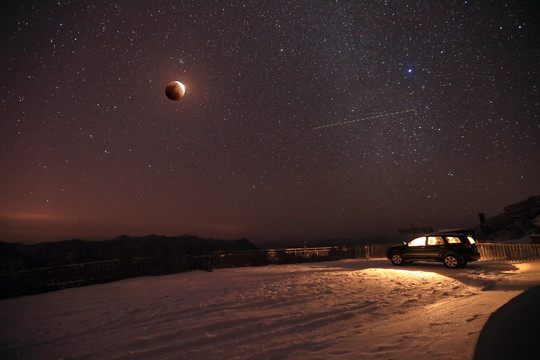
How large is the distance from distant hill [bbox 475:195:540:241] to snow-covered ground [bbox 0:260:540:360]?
2689cm

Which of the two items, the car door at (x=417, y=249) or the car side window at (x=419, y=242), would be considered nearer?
the car door at (x=417, y=249)

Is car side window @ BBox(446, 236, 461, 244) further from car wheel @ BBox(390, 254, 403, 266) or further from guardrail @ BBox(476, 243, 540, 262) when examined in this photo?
guardrail @ BBox(476, 243, 540, 262)

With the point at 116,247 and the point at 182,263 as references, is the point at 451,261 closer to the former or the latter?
the point at 182,263

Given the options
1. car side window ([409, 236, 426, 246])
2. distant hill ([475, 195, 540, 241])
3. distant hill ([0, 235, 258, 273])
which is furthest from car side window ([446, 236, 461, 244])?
distant hill ([0, 235, 258, 273])

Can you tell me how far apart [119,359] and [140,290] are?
6.85 metres

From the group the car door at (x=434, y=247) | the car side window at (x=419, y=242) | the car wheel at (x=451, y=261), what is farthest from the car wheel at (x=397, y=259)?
the car wheel at (x=451, y=261)

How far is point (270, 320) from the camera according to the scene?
18.6 ft

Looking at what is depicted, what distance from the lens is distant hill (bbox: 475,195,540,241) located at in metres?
29.2

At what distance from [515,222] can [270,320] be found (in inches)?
1526

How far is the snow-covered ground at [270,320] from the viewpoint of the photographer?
4.13m

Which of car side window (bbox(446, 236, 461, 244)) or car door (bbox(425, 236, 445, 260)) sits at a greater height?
car side window (bbox(446, 236, 461, 244))

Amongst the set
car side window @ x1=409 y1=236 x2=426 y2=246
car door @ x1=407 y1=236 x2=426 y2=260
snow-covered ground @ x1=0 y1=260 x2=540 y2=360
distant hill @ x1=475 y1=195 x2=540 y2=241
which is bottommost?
snow-covered ground @ x1=0 y1=260 x2=540 y2=360

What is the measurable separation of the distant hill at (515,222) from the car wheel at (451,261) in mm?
23664

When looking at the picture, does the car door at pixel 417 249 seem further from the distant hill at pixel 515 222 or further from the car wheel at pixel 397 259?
the distant hill at pixel 515 222
